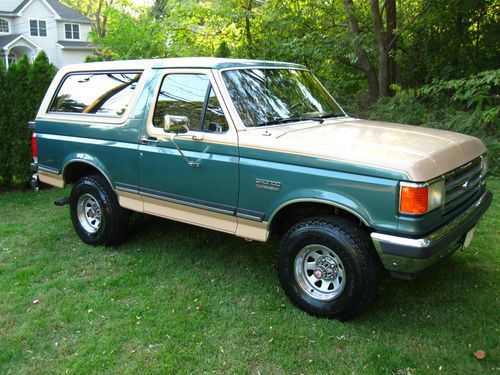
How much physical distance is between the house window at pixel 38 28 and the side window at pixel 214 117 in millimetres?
36313

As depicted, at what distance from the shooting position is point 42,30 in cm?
3559

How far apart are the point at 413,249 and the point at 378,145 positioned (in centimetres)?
82

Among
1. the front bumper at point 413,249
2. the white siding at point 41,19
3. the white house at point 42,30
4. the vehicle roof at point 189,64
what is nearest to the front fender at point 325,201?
the front bumper at point 413,249

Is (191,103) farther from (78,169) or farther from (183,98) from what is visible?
(78,169)

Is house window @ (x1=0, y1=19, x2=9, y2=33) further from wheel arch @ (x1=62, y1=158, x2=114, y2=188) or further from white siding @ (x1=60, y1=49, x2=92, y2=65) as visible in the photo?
wheel arch @ (x1=62, y1=158, x2=114, y2=188)

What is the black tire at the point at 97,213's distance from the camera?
5.19 m

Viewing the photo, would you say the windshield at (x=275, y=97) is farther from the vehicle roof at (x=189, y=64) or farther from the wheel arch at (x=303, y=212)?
the wheel arch at (x=303, y=212)

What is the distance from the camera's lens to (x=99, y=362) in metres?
3.34

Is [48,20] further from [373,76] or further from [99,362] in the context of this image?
A: [99,362]

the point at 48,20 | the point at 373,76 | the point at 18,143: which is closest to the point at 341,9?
the point at 373,76

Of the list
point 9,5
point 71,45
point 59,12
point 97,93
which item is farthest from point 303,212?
point 9,5

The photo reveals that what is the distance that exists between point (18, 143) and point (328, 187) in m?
6.45

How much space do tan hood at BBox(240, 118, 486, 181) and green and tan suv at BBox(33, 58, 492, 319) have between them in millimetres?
12

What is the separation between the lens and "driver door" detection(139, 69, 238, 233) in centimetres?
407
